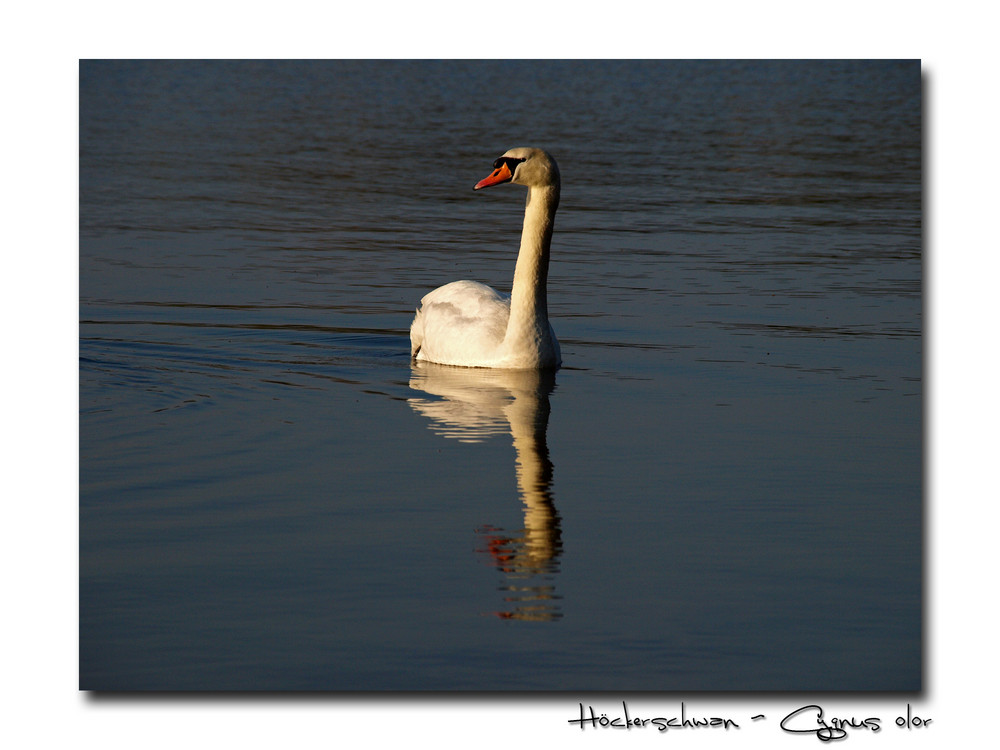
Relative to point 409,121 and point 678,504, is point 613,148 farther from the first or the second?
point 678,504

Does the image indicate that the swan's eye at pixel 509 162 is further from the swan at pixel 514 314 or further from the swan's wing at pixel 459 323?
the swan's wing at pixel 459 323

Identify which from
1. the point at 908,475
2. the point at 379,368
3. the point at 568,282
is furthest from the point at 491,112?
the point at 908,475

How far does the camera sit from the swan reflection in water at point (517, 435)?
6348mm

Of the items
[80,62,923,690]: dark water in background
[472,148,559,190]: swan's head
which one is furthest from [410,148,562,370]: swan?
[80,62,923,690]: dark water in background

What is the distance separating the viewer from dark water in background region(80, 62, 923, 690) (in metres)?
5.80

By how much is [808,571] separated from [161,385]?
15.9 feet

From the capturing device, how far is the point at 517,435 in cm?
887

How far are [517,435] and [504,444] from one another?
0.72 ft

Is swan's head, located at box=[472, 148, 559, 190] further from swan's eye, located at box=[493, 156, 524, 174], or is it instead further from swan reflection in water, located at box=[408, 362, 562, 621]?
swan reflection in water, located at box=[408, 362, 562, 621]

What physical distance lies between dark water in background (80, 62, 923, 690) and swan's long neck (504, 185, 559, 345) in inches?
15.4

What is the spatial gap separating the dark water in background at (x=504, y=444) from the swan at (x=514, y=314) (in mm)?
270

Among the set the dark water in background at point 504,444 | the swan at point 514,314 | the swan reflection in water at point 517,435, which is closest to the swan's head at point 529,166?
the swan at point 514,314

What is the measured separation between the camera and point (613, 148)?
24641 millimetres

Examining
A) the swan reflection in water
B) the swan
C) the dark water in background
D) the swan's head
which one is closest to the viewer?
the dark water in background
